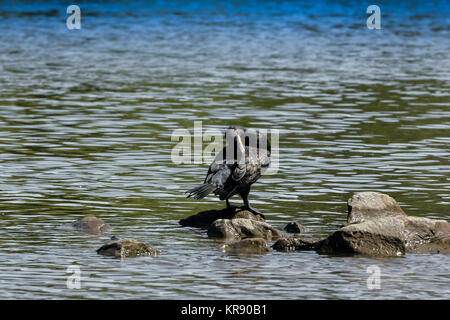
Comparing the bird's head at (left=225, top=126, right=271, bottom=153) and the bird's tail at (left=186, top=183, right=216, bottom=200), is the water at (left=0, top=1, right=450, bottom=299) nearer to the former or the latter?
the bird's tail at (left=186, top=183, right=216, bottom=200)

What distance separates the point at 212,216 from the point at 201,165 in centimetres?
545

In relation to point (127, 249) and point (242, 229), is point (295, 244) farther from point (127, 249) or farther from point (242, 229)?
point (127, 249)

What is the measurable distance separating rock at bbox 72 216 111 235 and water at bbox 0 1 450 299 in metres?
0.30

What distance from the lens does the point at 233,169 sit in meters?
16.2

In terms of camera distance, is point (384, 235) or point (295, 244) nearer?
point (384, 235)

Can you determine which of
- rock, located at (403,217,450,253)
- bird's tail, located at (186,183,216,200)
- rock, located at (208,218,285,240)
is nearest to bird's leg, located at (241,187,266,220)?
bird's tail, located at (186,183,216,200)

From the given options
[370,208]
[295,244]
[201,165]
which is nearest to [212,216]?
[295,244]

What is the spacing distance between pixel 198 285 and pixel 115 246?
1.84 metres

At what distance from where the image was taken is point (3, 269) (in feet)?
44.7

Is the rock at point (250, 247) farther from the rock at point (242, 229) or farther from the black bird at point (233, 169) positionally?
the black bird at point (233, 169)

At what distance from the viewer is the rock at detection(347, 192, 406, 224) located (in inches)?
623

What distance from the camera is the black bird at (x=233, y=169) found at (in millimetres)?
16250

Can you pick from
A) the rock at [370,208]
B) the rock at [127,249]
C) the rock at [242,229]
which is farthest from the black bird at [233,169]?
the rock at [127,249]

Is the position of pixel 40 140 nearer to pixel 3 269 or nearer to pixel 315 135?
pixel 315 135
